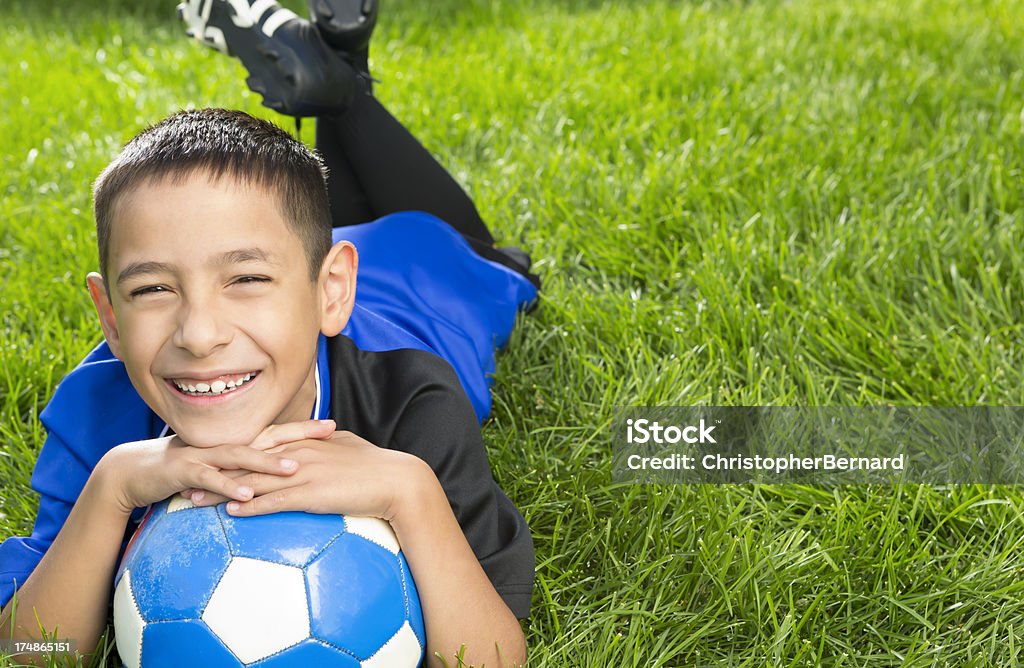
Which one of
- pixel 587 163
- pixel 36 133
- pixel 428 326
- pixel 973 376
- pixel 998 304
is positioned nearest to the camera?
pixel 428 326

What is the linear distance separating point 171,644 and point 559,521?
801 mm

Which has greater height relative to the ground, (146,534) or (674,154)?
(146,534)

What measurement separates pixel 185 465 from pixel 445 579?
1.34 feet

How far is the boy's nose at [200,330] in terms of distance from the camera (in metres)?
1.42

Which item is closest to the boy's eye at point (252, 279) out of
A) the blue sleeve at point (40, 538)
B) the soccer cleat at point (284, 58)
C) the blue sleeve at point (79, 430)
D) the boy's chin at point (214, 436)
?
the boy's chin at point (214, 436)

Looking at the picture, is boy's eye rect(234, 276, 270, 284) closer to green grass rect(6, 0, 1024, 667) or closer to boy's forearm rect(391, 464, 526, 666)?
boy's forearm rect(391, 464, 526, 666)

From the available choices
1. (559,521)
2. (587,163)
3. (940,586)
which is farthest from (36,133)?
(940,586)

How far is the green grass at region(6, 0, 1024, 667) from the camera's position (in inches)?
73.0

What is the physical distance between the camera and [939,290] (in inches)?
107

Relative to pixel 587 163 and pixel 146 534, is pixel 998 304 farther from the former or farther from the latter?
pixel 146 534
